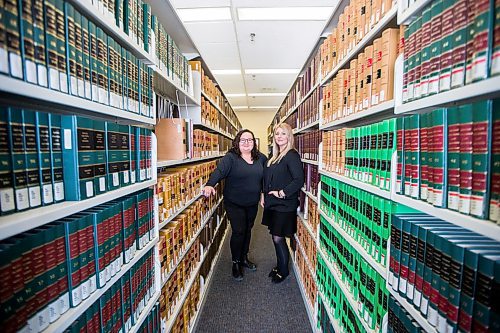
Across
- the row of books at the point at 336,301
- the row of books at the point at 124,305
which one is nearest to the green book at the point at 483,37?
the row of books at the point at 336,301

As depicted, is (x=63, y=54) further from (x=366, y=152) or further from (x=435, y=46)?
(x=366, y=152)

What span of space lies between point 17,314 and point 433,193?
1.10 metres

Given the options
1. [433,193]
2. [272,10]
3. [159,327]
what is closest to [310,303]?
[159,327]

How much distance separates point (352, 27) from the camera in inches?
60.5

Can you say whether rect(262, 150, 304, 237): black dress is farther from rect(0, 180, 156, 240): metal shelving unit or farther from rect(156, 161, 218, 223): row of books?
rect(0, 180, 156, 240): metal shelving unit

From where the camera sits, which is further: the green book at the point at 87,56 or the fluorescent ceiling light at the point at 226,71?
the fluorescent ceiling light at the point at 226,71

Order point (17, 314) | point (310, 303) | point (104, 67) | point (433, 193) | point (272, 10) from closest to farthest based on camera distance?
point (17, 314)
point (433, 193)
point (104, 67)
point (310, 303)
point (272, 10)

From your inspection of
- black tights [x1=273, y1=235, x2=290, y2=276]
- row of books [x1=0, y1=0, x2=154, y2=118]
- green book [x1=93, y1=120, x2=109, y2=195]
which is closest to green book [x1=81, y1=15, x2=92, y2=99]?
row of books [x1=0, y1=0, x2=154, y2=118]

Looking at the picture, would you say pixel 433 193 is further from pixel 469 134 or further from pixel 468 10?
pixel 468 10

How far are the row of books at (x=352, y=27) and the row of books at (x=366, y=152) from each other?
0.46m

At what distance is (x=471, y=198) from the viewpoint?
69 centimetres

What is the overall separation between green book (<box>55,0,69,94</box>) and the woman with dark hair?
2.01 m

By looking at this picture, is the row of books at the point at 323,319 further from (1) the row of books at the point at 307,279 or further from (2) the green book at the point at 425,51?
(2) the green book at the point at 425,51

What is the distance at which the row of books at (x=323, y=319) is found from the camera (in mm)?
1856
